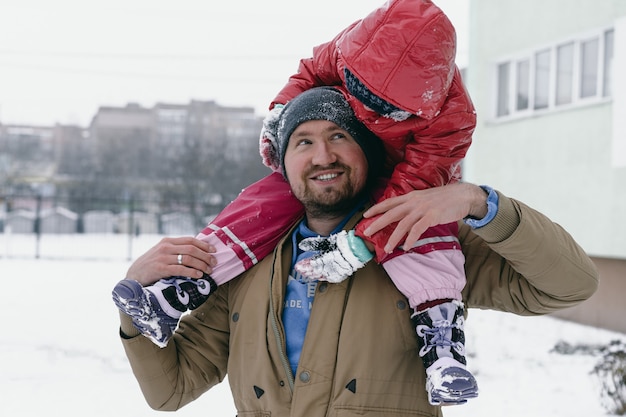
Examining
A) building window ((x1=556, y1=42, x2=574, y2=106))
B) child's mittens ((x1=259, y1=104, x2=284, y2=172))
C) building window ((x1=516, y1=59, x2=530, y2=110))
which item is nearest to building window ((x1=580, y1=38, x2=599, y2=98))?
building window ((x1=556, y1=42, x2=574, y2=106))

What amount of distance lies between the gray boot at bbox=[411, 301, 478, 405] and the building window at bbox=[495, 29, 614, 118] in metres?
7.27

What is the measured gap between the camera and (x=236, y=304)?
189 centimetres

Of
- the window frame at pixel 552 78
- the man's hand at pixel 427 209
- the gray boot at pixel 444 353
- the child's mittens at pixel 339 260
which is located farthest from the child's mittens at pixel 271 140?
the window frame at pixel 552 78

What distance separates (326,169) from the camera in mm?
1840

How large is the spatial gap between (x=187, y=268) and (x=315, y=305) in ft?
1.26

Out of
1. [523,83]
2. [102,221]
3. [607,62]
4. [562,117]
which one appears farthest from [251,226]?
[102,221]

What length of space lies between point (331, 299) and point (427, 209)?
38cm

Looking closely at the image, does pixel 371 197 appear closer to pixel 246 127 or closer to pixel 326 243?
pixel 326 243

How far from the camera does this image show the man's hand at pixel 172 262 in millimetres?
1825

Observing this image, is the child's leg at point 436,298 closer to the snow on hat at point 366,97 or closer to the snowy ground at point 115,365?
the snow on hat at point 366,97

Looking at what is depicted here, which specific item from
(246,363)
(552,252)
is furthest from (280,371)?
(552,252)

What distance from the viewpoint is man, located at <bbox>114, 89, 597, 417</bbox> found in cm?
161

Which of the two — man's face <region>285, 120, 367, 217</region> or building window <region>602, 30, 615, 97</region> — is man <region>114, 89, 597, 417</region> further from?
building window <region>602, 30, 615, 97</region>

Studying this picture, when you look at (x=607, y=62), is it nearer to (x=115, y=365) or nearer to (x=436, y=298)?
(x=115, y=365)
